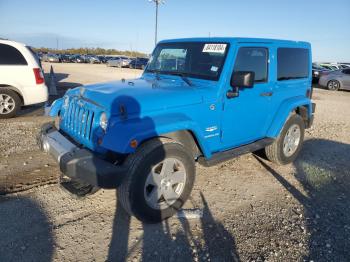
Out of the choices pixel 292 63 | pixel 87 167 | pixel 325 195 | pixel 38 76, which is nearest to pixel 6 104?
pixel 38 76

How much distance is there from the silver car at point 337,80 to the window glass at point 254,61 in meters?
16.2

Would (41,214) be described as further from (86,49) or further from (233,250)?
(86,49)

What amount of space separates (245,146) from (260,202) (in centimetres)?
85

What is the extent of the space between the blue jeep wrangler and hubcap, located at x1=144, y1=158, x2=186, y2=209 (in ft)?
0.04

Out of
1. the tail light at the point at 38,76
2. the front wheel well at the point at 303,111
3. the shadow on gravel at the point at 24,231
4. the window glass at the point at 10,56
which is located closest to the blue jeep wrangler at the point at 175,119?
the front wheel well at the point at 303,111

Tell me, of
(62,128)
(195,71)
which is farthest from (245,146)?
(62,128)

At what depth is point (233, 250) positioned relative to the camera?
320cm

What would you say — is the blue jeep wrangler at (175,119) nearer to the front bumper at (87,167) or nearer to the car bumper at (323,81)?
the front bumper at (87,167)

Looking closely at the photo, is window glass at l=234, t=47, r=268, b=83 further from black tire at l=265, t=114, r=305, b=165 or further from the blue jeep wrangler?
black tire at l=265, t=114, r=305, b=165

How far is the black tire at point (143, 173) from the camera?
3239mm

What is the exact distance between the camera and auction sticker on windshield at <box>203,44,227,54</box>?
4254 millimetres

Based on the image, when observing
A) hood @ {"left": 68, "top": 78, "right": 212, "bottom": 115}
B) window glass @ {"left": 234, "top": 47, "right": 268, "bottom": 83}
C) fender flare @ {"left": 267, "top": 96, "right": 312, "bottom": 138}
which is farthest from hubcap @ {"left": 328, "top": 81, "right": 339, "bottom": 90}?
hood @ {"left": 68, "top": 78, "right": 212, "bottom": 115}

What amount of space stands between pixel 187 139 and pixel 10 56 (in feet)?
20.5

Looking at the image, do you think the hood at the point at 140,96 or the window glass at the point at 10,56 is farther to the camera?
the window glass at the point at 10,56
